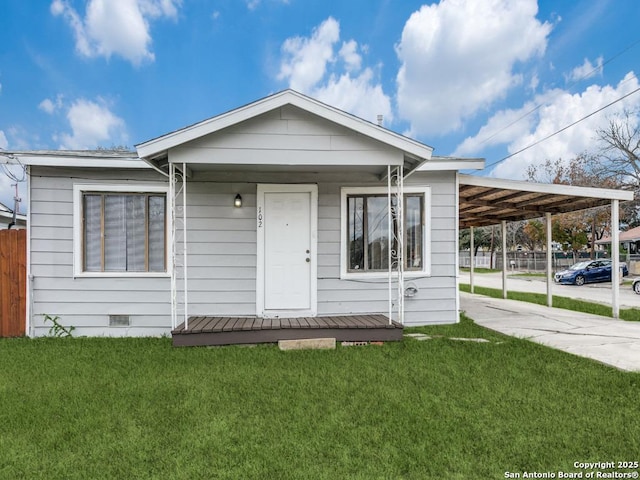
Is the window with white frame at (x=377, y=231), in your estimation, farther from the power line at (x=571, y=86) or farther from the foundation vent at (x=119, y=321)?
the power line at (x=571, y=86)

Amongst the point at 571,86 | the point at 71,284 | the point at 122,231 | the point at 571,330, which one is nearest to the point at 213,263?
the point at 122,231

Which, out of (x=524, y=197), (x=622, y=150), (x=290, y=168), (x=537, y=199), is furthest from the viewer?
(x=622, y=150)

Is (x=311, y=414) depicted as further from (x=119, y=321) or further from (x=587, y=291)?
(x=587, y=291)

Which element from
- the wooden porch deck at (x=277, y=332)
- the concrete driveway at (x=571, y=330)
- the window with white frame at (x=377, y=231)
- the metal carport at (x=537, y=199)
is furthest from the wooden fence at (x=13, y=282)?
the concrete driveway at (x=571, y=330)

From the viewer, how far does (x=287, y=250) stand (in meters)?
5.46

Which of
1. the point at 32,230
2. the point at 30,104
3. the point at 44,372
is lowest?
the point at 44,372

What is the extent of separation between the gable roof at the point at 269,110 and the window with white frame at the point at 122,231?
46.7 inches

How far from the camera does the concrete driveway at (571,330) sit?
13.7 ft

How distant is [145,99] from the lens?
854 inches

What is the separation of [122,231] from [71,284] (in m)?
1.03

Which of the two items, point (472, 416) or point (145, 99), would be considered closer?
point (472, 416)

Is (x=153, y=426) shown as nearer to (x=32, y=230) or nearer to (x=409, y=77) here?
(x=32, y=230)

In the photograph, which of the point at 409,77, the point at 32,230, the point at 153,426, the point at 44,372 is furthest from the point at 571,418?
the point at 409,77

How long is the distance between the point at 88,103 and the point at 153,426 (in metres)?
25.0
